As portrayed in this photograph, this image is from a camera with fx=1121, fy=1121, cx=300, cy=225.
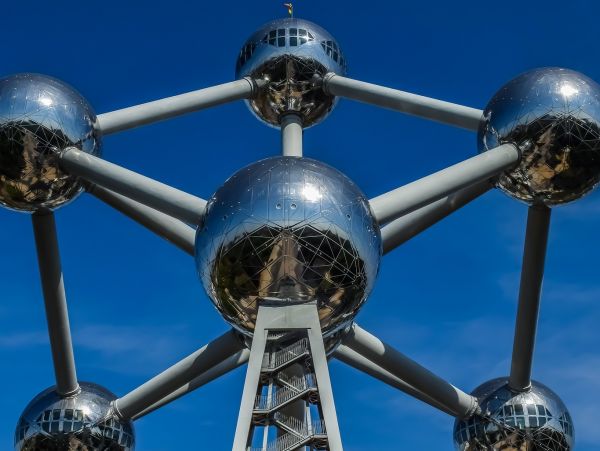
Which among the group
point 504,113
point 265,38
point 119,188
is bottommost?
point 119,188

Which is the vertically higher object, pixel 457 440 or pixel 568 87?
pixel 568 87

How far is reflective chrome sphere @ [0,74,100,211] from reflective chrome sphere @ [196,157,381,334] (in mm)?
2989

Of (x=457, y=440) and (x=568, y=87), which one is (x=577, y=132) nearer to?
(x=568, y=87)

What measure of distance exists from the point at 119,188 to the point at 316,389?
147 inches

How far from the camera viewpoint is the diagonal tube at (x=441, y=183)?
44.1 feet

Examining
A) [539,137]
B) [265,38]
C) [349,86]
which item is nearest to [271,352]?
[539,137]

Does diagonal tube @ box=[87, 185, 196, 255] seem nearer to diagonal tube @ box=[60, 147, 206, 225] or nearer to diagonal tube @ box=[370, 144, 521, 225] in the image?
diagonal tube @ box=[60, 147, 206, 225]

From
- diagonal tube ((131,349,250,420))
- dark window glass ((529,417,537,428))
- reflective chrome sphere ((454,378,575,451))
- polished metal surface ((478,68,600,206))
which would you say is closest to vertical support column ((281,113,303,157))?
diagonal tube ((131,349,250,420))

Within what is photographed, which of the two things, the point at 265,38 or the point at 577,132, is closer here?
the point at 577,132

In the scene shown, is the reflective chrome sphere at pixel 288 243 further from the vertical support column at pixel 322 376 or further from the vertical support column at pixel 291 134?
the vertical support column at pixel 291 134

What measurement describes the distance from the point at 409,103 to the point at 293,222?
208 inches

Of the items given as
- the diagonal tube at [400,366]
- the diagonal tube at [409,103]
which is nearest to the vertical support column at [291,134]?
the diagonal tube at [409,103]

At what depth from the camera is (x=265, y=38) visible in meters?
18.5

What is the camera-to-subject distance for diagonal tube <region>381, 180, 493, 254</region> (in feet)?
51.2
